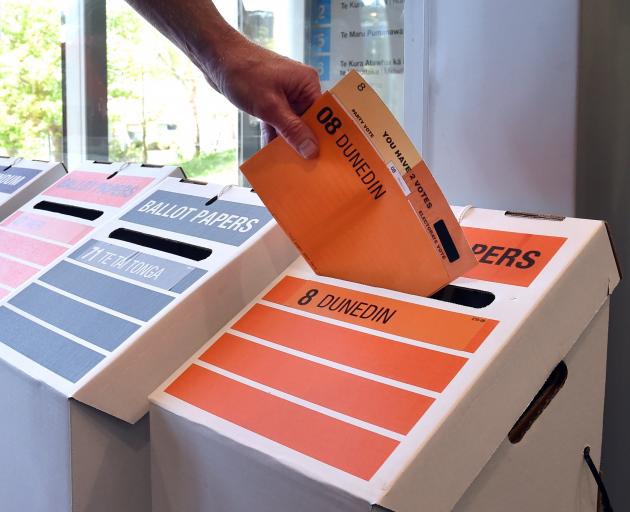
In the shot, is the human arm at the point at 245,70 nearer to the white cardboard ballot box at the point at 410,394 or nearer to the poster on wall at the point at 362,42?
the white cardboard ballot box at the point at 410,394

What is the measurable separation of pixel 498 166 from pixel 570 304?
536mm

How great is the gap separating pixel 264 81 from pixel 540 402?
44 centimetres

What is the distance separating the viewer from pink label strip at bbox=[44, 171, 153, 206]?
1.12 metres

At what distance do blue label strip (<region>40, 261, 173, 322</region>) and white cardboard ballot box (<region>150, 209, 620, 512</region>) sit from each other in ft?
0.27

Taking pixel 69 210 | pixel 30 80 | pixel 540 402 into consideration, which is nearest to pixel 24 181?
pixel 69 210

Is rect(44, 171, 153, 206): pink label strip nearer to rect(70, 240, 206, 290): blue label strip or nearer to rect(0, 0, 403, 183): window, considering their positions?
rect(70, 240, 206, 290): blue label strip

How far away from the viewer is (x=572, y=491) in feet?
2.39

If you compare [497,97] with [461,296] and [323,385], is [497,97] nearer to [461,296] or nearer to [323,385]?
[461,296]

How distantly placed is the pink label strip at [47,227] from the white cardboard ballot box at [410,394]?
1.24 feet

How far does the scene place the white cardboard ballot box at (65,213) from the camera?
1.04 m

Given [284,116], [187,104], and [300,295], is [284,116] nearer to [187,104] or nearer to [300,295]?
[300,295]

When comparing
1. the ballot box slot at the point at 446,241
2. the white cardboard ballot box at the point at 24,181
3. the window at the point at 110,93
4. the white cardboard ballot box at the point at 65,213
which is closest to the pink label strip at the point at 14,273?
the white cardboard ballot box at the point at 65,213

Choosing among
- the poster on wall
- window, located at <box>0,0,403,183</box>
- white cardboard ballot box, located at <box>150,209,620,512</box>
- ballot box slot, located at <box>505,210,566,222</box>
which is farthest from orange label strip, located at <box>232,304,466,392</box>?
window, located at <box>0,0,403,183</box>

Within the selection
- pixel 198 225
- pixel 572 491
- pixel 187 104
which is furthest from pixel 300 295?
pixel 187 104
